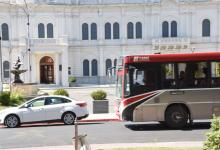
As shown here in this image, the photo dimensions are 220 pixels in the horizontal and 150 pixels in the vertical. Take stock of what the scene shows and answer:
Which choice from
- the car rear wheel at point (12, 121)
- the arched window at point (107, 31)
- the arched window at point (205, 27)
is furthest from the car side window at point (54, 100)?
the arched window at point (205, 27)

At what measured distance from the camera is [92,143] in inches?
655

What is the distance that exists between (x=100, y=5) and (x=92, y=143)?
182 ft

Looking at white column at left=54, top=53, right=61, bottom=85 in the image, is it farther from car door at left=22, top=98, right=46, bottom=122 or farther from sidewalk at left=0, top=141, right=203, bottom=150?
sidewalk at left=0, top=141, right=203, bottom=150

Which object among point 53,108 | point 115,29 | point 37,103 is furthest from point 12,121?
point 115,29

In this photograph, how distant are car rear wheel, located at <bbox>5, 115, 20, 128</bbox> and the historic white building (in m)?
45.8


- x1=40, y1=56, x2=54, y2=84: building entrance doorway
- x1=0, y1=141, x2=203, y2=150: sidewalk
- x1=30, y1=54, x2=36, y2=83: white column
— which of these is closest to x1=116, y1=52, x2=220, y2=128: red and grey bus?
x1=0, y1=141, x2=203, y2=150: sidewalk

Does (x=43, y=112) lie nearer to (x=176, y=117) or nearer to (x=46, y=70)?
(x=176, y=117)

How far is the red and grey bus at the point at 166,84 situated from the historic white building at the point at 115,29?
49.0 meters

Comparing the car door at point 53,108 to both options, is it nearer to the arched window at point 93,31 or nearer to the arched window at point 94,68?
the arched window at point 94,68

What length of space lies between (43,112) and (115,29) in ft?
162

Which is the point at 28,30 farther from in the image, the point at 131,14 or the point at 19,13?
the point at 131,14

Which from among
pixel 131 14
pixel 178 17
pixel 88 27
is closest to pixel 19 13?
pixel 88 27

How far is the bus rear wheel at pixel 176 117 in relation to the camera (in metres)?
20.5

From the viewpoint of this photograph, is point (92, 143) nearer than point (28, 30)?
Yes
